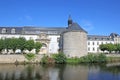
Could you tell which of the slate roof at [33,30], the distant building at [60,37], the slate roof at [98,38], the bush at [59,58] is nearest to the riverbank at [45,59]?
the bush at [59,58]

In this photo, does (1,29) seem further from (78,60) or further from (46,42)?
(78,60)

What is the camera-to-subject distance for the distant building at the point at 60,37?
46625 mm

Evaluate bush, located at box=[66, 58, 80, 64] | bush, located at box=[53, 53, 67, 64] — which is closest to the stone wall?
bush, located at box=[53, 53, 67, 64]

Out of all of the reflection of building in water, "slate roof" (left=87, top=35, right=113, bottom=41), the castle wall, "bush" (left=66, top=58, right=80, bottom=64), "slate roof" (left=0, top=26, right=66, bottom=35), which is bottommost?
the reflection of building in water

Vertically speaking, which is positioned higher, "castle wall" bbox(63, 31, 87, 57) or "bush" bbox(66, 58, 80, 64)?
"castle wall" bbox(63, 31, 87, 57)

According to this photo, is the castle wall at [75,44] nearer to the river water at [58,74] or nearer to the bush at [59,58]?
the bush at [59,58]

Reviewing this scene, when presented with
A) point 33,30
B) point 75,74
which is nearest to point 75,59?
point 33,30

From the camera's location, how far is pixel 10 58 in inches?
1614

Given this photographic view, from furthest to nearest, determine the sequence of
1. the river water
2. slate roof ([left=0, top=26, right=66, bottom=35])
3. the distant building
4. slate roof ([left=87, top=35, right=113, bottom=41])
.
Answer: slate roof ([left=87, top=35, right=113, bottom=41]) → slate roof ([left=0, top=26, right=66, bottom=35]) → the distant building → the river water

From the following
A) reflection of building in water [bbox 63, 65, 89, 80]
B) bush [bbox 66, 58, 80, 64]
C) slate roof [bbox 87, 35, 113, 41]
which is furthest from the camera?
slate roof [bbox 87, 35, 113, 41]

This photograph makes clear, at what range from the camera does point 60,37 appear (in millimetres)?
53125

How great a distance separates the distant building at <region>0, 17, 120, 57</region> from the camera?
4662 cm

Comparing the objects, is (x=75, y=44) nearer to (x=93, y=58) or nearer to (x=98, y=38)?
(x=93, y=58)

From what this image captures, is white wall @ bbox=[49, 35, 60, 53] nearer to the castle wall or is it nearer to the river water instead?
the castle wall
